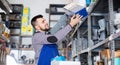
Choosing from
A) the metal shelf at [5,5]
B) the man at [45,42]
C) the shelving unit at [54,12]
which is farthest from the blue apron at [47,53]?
the shelving unit at [54,12]

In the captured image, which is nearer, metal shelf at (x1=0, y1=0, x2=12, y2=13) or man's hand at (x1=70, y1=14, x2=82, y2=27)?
man's hand at (x1=70, y1=14, x2=82, y2=27)

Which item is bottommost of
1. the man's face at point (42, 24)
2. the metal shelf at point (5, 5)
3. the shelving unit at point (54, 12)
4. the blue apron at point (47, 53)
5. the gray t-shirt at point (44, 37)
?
the shelving unit at point (54, 12)

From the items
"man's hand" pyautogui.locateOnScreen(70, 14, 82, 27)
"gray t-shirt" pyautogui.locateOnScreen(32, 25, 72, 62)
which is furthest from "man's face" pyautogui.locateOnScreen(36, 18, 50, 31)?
"man's hand" pyautogui.locateOnScreen(70, 14, 82, 27)

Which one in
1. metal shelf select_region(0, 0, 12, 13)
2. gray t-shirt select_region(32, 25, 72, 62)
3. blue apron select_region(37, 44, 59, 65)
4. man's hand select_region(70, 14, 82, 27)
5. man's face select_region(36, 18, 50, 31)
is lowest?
blue apron select_region(37, 44, 59, 65)

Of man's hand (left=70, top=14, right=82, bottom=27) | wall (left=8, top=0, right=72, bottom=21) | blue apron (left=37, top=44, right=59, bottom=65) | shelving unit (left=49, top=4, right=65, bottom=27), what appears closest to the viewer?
man's hand (left=70, top=14, right=82, bottom=27)

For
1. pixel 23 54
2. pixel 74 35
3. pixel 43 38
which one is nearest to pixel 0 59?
pixel 43 38

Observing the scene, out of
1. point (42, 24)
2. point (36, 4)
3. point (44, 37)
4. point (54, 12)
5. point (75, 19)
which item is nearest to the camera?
point (75, 19)

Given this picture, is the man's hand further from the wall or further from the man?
the wall

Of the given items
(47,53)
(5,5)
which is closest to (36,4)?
(5,5)

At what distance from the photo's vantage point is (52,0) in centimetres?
764

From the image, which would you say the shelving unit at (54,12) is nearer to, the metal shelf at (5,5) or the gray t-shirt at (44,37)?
the metal shelf at (5,5)

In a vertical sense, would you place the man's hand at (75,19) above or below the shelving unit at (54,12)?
above

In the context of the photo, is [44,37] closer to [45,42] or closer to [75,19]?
[45,42]

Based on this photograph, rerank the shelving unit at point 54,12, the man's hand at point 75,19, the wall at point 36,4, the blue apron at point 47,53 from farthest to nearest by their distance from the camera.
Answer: the wall at point 36,4, the shelving unit at point 54,12, the blue apron at point 47,53, the man's hand at point 75,19
